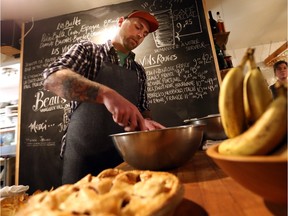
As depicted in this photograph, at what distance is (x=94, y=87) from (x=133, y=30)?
633 millimetres

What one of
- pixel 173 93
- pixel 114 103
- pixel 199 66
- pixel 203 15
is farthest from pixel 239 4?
pixel 114 103

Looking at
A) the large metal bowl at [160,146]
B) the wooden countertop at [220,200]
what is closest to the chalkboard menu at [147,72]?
the large metal bowl at [160,146]

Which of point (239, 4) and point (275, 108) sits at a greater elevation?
point (239, 4)

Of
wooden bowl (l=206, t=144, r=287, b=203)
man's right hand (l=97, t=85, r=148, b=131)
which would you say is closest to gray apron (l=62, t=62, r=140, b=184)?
man's right hand (l=97, t=85, r=148, b=131)

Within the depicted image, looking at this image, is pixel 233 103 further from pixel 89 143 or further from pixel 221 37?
pixel 221 37

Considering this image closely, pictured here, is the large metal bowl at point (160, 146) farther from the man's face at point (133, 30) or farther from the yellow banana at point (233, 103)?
the man's face at point (133, 30)

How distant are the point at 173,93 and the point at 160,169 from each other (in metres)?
1.33

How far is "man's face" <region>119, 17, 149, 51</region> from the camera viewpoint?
4.77ft

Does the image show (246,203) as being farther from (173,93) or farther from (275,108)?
(173,93)

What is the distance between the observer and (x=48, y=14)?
2.20 metres

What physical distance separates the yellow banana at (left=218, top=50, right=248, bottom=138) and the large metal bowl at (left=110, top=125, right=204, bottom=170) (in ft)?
0.87

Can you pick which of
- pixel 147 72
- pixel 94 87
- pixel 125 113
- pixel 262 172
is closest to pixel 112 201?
pixel 262 172

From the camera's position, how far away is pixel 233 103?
13.9 inches

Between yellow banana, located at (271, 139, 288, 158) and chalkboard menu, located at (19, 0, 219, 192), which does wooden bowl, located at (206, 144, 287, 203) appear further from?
chalkboard menu, located at (19, 0, 219, 192)
